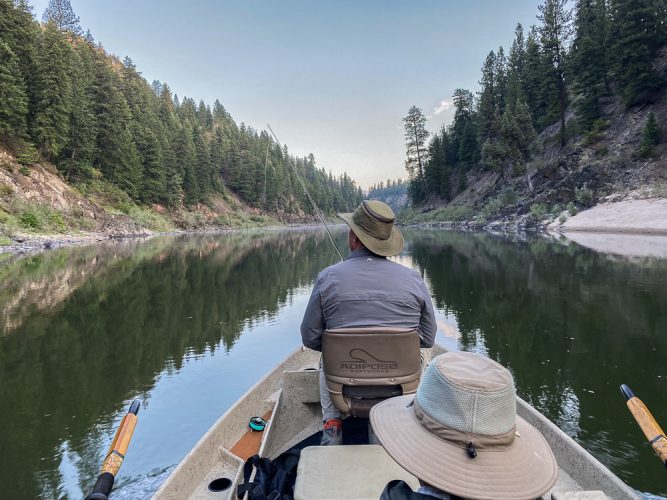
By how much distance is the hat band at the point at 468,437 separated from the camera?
150 centimetres

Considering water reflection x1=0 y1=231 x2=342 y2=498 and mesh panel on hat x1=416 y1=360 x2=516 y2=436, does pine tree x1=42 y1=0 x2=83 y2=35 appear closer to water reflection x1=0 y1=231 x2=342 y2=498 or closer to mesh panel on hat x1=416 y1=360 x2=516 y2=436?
water reflection x1=0 y1=231 x2=342 y2=498

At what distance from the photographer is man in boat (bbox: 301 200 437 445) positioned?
121 inches

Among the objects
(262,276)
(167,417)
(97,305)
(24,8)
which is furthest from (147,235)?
(167,417)

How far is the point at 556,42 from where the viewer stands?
46406 millimetres

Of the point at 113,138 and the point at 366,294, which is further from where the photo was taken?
the point at 113,138

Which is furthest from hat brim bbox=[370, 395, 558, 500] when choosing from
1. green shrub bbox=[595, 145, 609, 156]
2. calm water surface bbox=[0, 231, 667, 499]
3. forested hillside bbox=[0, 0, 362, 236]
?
green shrub bbox=[595, 145, 609, 156]

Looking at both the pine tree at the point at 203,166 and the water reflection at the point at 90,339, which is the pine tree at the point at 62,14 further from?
the water reflection at the point at 90,339

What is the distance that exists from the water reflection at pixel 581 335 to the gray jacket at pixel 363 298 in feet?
10.1

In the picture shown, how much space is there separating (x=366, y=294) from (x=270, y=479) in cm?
147

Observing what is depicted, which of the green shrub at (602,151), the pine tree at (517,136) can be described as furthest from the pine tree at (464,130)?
the green shrub at (602,151)

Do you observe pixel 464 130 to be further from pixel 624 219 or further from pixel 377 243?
pixel 377 243

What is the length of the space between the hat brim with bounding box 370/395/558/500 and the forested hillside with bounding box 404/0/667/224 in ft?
112

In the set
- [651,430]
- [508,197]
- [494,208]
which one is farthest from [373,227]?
[494,208]

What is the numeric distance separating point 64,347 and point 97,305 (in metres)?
3.67
